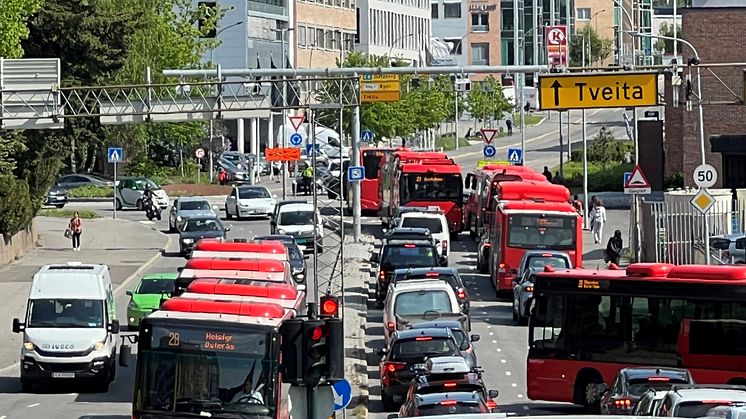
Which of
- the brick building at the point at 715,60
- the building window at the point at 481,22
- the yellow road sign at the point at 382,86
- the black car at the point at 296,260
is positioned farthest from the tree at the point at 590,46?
the black car at the point at 296,260

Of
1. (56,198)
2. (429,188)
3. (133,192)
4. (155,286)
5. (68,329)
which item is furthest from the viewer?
(56,198)

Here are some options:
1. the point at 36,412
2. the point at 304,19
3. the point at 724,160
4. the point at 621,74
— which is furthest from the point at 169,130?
the point at 36,412

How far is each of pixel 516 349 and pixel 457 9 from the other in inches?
4900

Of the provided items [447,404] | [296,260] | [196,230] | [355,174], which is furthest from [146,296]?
[447,404]

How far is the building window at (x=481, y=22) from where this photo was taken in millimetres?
156000

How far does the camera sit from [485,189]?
54344 millimetres

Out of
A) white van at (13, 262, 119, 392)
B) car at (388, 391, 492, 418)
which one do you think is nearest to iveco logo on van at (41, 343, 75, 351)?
white van at (13, 262, 119, 392)

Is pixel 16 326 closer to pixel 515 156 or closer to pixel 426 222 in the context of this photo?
pixel 426 222

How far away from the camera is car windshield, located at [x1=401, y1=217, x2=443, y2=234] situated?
161 feet

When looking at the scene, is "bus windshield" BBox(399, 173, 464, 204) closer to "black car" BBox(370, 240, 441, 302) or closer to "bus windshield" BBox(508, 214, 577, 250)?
"bus windshield" BBox(508, 214, 577, 250)

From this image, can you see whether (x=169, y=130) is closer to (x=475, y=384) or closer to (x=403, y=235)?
(x=403, y=235)

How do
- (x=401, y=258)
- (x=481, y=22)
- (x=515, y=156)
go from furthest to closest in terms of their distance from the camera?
(x=481, y=22) → (x=515, y=156) → (x=401, y=258)

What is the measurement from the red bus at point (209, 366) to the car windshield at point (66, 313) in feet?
35.4

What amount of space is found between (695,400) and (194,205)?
4400 centimetres
